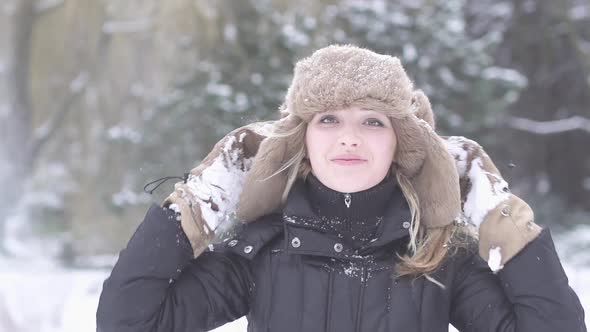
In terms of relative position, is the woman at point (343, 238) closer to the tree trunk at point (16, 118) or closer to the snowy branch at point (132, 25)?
the snowy branch at point (132, 25)

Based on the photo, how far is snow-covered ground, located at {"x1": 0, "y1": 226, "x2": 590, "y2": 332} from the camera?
371 centimetres

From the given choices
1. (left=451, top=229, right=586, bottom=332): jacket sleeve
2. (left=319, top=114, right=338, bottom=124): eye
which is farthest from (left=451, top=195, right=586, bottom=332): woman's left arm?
(left=319, top=114, right=338, bottom=124): eye

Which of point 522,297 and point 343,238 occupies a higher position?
point 343,238

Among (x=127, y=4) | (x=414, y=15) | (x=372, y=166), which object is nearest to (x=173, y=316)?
(x=372, y=166)

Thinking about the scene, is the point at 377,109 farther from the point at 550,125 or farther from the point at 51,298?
the point at 550,125

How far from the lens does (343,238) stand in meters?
1.63

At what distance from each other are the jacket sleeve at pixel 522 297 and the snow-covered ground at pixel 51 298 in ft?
5.53

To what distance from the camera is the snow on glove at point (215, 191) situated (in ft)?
5.24

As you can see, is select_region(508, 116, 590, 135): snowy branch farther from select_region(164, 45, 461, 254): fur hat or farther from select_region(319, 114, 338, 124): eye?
Result: select_region(319, 114, 338, 124): eye

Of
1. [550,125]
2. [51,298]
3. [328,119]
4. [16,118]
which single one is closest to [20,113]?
[16,118]

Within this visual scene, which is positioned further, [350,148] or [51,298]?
[51,298]

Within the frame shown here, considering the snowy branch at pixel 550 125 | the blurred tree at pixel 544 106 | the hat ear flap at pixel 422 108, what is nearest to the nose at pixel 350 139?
the hat ear flap at pixel 422 108

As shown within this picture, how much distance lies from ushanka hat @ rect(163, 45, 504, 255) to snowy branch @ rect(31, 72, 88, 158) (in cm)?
572

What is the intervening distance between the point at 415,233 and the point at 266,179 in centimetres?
40
